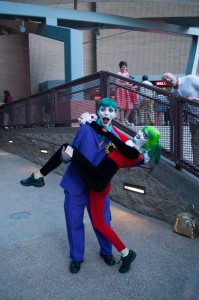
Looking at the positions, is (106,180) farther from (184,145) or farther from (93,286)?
(184,145)

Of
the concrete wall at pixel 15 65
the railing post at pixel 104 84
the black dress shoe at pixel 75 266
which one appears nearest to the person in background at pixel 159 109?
the railing post at pixel 104 84

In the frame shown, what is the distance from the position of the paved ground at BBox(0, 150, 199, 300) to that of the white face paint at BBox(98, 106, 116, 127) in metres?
1.50

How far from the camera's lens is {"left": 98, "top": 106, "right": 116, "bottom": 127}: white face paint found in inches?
112

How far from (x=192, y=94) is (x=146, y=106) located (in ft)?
2.31

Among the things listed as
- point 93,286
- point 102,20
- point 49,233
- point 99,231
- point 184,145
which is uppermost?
point 102,20

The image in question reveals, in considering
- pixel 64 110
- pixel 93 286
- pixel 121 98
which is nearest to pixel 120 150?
pixel 93 286

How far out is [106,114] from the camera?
2.86m

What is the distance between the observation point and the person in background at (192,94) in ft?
12.6

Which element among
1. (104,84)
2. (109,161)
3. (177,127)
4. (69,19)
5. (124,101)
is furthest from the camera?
(69,19)

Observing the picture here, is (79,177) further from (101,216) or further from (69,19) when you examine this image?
(69,19)

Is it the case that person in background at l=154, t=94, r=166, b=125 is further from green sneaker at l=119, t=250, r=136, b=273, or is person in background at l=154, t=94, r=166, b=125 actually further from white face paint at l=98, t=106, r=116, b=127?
green sneaker at l=119, t=250, r=136, b=273

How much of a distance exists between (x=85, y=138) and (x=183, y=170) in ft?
5.73

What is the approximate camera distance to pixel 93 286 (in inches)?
109

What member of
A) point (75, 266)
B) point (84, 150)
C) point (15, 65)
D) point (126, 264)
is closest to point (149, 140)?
point (84, 150)
